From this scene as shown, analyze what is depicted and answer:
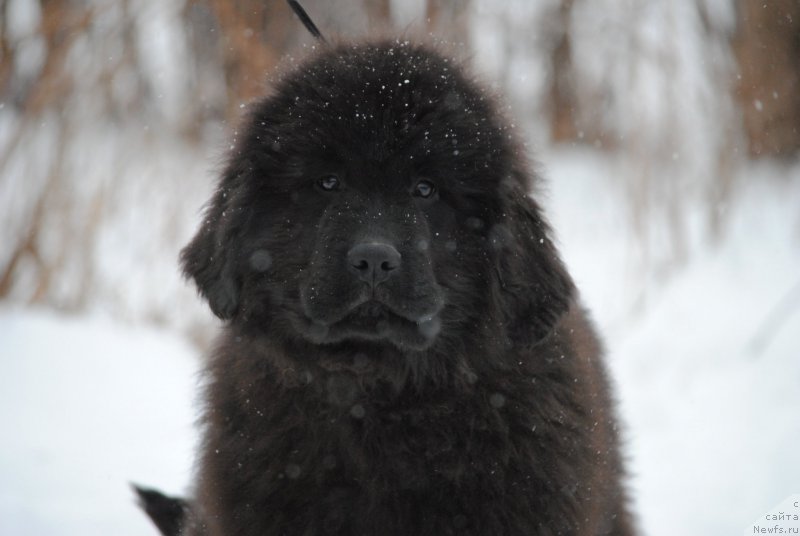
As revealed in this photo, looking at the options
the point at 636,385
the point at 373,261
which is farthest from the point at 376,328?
the point at 636,385

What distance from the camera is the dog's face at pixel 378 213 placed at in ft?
8.84

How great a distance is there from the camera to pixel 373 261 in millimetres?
2568

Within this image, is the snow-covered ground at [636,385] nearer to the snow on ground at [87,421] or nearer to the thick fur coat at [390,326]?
the snow on ground at [87,421]

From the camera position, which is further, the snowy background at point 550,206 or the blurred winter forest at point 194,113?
the blurred winter forest at point 194,113

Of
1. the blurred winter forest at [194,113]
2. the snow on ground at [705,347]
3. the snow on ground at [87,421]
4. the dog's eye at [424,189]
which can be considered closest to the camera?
the dog's eye at [424,189]

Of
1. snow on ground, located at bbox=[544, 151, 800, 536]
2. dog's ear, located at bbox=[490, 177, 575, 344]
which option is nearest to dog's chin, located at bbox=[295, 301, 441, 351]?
dog's ear, located at bbox=[490, 177, 575, 344]

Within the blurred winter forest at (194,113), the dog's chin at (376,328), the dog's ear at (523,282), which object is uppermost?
the blurred winter forest at (194,113)

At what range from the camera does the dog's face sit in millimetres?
2693

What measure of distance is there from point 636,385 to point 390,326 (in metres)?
4.68

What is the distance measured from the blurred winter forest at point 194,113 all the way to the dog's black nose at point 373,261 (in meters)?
3.95

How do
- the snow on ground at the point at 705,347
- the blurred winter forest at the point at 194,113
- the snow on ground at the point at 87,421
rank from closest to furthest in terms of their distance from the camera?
1. the snow on ground at the point at 87,421
2. the snow on ground at the point at 705,347
3. the blurred winter forest at the point at 194,113

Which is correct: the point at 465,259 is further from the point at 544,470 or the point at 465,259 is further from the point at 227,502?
the point at 227,502

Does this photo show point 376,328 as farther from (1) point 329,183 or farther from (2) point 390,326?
(1) point 329,183

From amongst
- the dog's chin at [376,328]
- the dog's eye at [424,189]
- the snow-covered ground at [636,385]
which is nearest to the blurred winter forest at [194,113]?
the snow-covered ground at [636,385]
